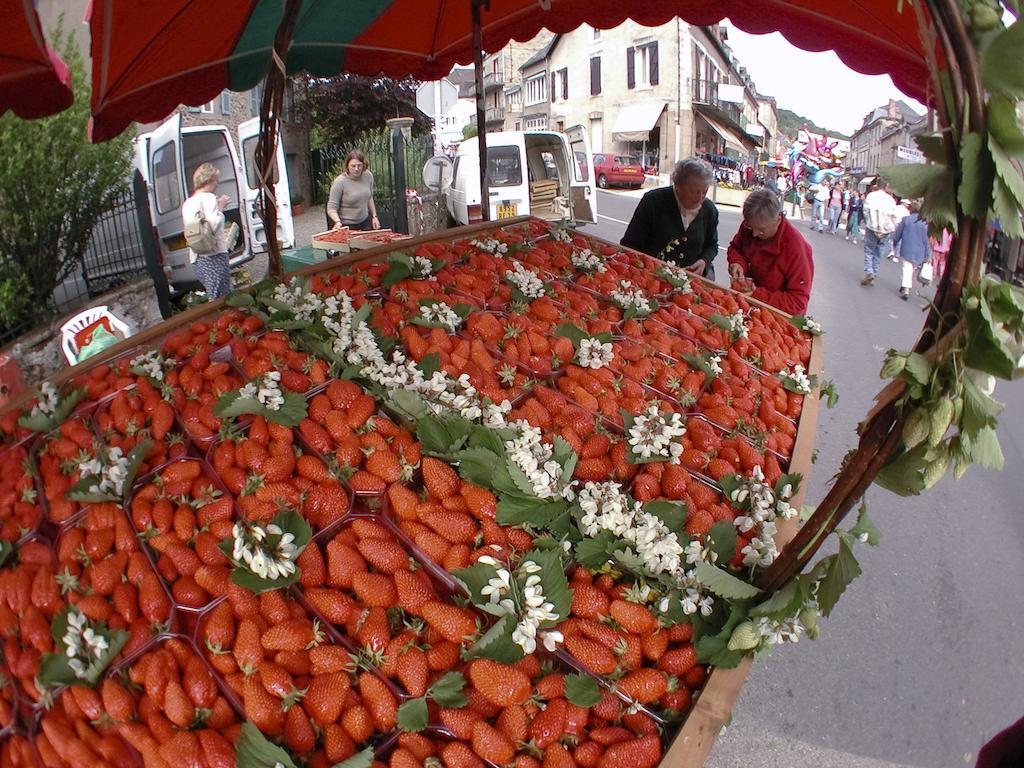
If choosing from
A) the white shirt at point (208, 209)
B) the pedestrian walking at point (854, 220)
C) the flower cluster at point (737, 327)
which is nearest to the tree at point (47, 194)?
the white shirt at point (208, 209)

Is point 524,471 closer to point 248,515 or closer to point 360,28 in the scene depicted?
point 248,515

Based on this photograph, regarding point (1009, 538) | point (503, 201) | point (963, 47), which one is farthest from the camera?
point (503, 201)

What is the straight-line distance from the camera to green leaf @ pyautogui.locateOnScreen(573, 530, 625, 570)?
127cm

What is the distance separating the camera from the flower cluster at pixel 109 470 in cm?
136

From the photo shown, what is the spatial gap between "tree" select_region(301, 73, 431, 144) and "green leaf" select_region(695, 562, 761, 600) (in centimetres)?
1783

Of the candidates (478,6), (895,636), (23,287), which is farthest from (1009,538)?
(23,287)

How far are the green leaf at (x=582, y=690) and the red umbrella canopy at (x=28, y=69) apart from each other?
2.93 m

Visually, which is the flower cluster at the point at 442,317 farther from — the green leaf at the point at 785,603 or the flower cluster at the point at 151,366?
the green leaf at the point at 785,603

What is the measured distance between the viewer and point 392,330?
1962mm

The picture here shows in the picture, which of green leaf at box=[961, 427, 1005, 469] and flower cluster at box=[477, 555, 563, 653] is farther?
flower cluster at box=[477, 555, 563, 653]

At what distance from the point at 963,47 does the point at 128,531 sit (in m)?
1.59

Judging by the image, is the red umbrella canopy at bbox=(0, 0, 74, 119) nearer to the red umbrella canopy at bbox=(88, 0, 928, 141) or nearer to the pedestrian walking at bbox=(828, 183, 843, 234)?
the red umbrella canopy at bbox=(88, 0, 928, 141)

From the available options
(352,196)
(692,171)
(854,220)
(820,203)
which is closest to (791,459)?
(692,171)

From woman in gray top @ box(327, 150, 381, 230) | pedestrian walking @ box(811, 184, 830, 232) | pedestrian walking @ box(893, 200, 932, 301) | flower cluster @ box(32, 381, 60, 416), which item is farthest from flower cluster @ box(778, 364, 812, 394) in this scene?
pedestrian walking @ box(811, 184, 830, 232)
